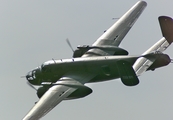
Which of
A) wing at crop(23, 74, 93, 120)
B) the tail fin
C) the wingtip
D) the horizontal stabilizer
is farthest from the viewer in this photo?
the wingtip

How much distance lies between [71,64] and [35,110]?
31.7 ft

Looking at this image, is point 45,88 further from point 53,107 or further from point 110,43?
point 110,43

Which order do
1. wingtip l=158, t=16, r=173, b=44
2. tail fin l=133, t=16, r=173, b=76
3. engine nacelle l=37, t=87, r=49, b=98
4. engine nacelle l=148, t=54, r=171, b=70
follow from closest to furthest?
1. engine nacelle l=37, t=87, r=49, b=98
2. engine nacelle l=148, t=54, r=171, b=70
3. tail fin l=133, t=16, r=173, b=76
4. wingtip l=158, t=16, r=173, b=44

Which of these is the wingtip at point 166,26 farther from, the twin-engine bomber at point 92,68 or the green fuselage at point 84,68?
the green fuselage at point 84,68

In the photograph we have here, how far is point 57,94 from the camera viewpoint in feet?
175

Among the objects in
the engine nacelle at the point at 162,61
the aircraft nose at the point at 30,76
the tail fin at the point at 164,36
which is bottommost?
the engine nacelle at the point at 162,61

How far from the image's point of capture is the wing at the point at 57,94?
→ 1981 inches

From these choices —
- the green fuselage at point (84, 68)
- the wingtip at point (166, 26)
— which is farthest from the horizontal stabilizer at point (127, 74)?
the wingtip at point (166, 26)

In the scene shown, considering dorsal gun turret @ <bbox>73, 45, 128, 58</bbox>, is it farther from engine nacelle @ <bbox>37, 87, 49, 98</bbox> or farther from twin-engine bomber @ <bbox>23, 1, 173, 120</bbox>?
engine nacelle @ <bbox>37, 87, 49, 98</bbox>

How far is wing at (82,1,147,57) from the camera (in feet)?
203

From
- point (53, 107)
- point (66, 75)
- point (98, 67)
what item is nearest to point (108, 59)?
point (98, 67)

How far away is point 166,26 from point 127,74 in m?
11.1

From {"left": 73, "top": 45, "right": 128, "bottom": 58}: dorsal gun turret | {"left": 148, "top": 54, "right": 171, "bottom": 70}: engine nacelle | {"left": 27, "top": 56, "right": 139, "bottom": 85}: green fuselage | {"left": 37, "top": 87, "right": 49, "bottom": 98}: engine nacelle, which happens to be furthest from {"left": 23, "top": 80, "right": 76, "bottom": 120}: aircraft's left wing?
{"left": 148, "top": 54, "right": 171, "bottom": 70}: engine nacelle

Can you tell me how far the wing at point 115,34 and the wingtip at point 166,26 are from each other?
5803mm
